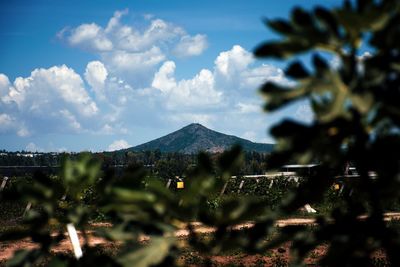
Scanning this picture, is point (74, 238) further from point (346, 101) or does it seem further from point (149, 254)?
point (346, 101)

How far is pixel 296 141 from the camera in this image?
2.88 ft

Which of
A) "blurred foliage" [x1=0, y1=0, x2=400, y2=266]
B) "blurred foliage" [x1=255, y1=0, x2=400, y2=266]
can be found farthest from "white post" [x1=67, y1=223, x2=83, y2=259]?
"blurred foliage" [x1=255, y1=0, x2=400, y2=266]

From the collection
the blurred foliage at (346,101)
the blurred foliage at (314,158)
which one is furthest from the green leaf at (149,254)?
the blurred foliage at (346,101)

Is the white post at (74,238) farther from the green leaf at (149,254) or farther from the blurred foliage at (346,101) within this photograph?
the blurred foliage at (346,101)

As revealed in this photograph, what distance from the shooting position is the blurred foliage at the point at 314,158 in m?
0.88

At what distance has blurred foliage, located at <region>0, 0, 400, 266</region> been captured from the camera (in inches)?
34.4

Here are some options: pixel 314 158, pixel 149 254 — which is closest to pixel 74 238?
pixel 149 254

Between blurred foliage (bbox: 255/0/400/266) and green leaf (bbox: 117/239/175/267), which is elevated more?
blurred foliage (bbox: 255/0/400/266)

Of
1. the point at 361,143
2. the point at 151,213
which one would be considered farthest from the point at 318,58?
the point at 151,213

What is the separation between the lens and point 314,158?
942 millimetres

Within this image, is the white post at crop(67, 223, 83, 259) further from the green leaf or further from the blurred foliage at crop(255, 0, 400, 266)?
the blurred foliage at crop(255, 0, 400, 266)

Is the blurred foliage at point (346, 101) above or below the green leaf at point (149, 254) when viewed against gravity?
above

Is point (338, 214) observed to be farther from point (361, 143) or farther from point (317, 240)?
point (361, 143)

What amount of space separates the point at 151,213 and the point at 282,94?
0.35 m
